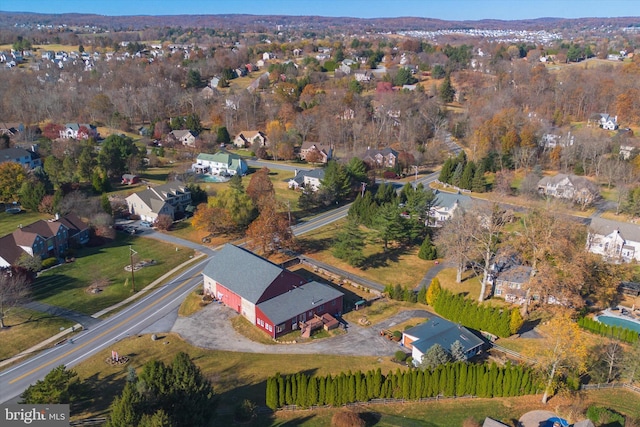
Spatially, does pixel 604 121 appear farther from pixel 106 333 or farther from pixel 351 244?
pixel 106 333

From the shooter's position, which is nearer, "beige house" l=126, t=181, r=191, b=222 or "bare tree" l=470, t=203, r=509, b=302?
"bare tree" l=470, t=203, r=509, b=302

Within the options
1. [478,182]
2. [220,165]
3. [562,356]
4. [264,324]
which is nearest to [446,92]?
[478,182]

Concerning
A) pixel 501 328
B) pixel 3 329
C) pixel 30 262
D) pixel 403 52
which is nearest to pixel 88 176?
pixel 30 262

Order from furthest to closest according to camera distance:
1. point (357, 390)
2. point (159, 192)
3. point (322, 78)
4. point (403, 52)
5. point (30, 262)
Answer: point (403, 52) → point (322, 78) → point (159, 192) → point (30, 262) → point (357, 390)

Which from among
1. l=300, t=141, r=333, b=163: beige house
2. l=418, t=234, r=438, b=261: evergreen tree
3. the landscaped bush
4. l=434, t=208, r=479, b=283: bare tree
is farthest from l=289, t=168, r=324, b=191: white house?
the landscaped bush

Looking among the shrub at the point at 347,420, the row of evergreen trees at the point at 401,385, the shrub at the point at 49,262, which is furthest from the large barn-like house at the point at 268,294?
the shrub at the point at 49,262

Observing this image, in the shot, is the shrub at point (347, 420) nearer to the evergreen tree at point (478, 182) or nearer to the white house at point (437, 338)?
the white house at point (437, 338)

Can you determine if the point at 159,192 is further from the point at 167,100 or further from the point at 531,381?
the point at 167,100

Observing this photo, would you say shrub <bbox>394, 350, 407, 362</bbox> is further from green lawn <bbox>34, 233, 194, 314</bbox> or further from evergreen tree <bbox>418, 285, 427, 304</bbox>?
green lawn <bbox>34, 233, 194, 314</bbox>
